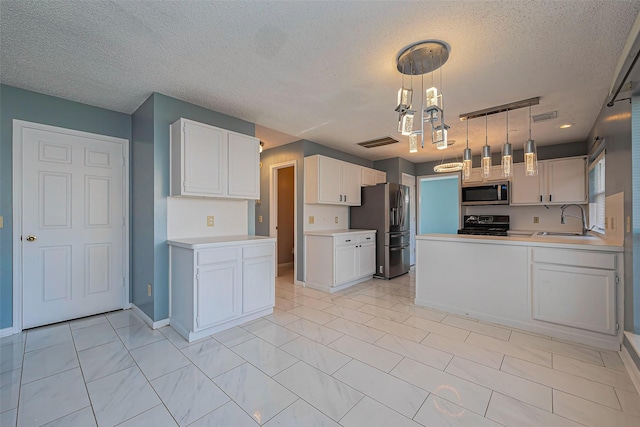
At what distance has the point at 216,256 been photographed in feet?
8.50

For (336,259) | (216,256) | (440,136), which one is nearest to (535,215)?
(336,259)

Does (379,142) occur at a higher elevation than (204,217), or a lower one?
higher

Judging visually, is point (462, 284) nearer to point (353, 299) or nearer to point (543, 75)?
point (353, 299)

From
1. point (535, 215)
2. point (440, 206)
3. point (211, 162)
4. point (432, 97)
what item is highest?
point (432, 97)

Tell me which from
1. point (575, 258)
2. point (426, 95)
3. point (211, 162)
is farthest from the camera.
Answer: point (211, 162)

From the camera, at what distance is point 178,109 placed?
2.89 meters

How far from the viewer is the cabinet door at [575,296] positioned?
7.54 ft

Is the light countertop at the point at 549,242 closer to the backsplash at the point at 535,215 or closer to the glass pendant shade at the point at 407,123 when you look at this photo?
the glass pendant shade at the point at 407,123

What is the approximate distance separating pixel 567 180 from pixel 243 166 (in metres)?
4.96

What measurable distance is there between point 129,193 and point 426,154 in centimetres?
508

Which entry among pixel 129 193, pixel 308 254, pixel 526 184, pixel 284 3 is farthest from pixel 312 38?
pixel 526 184

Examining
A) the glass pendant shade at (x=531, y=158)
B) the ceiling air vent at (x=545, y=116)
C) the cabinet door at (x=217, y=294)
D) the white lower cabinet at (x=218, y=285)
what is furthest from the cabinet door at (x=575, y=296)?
the cabinet door at (x=217, y=294)

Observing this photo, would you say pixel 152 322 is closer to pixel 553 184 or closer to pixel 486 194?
pixel 486 194

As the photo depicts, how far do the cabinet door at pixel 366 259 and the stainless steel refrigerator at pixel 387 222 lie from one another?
10 cm
